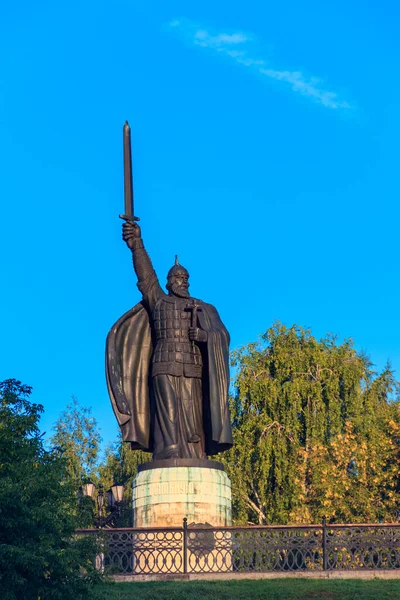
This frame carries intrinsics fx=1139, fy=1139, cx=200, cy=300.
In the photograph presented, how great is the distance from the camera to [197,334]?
1980cm

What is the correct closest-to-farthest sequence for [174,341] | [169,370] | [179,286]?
[169,370]
[174,341]
[179,286]

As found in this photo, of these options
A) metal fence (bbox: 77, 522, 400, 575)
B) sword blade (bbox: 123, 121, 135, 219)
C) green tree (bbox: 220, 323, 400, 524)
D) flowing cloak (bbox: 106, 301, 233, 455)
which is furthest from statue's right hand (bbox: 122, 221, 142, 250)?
green tree (bbox: 220, 323, 400, 524)

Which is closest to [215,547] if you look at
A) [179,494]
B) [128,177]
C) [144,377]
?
[179,494]

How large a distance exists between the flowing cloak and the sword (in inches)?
66.9

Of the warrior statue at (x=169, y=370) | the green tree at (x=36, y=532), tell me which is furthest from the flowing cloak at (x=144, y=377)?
the green tree at (x=36, y=532)

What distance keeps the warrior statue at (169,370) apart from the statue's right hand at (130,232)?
0.06 ft

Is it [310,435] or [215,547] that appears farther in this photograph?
[310,435]

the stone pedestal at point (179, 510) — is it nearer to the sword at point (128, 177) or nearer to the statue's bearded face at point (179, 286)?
the statue's bearded face at point (179, 286)

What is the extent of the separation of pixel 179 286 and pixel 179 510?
3.96 meters

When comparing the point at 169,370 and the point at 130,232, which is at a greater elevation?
the point at 130,232

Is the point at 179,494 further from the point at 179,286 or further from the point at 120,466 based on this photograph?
the point at 120,466

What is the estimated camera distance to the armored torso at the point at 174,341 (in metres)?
19.8

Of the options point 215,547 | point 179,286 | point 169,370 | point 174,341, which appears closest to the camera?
point 215,547

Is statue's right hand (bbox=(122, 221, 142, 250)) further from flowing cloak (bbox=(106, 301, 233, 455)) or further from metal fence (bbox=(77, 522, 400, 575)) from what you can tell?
metal fence (bbox=(77, 522, 400, 575))
